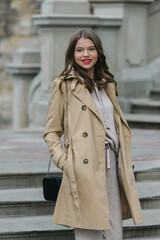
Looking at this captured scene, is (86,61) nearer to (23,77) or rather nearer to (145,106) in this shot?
(145,106)

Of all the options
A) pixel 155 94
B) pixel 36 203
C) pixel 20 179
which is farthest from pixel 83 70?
pixel 155 94

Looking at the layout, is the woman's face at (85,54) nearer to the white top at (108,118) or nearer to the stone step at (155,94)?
the white top at (108,118)

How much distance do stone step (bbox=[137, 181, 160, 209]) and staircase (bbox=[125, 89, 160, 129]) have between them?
3.34m

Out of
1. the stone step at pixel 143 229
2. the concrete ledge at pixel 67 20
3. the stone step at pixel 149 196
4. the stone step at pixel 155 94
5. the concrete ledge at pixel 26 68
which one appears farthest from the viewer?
the concrete ledge at pixel 26 68

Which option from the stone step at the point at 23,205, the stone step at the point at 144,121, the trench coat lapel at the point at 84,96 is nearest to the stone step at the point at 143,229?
the stone step at the point at 23,205

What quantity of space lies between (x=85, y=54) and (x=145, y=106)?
604 centimetres

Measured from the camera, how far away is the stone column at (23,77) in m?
12.1

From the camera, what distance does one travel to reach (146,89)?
1098 cm

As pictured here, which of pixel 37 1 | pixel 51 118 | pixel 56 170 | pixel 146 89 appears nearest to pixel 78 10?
pixel 146 89

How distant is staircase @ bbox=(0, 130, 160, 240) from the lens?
5.67m

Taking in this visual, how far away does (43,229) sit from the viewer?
222 inches

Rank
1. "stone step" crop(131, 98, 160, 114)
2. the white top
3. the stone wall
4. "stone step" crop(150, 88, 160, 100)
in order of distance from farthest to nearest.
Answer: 1. the stone wall
2. "stone step" crop(150, 88, 160, 100)
3. "stone step" crop(131, 98, 160, 114)
4. the white top

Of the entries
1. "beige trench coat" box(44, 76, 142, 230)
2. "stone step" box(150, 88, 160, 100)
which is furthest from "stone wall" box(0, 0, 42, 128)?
"beige trench coat" box(44, 76, 142, 230)

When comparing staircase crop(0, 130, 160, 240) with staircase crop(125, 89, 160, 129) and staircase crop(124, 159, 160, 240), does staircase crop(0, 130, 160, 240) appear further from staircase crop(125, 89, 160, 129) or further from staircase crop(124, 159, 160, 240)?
staircase crop(125, 89, 160, 129)
